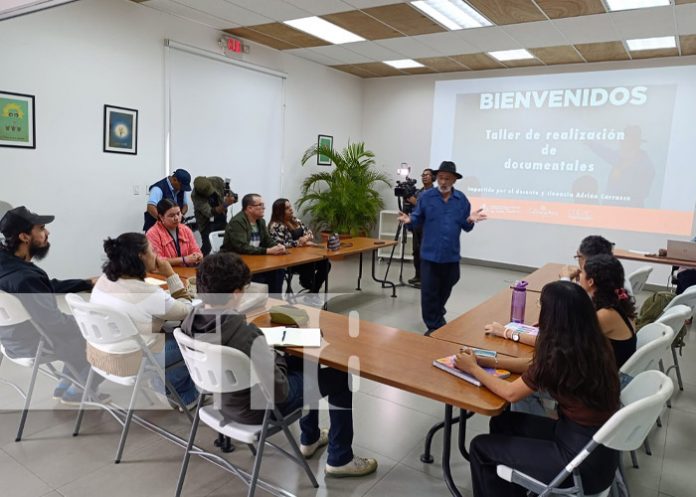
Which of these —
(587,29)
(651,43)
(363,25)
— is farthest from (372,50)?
(651,43)

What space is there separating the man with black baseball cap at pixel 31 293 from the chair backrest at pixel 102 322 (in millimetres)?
324

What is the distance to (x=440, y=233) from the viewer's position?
4242 millimetres

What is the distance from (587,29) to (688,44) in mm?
1523

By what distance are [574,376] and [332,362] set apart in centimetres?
93

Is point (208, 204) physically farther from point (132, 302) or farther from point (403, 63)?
point (403, 63)

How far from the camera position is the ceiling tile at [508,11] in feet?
15.7

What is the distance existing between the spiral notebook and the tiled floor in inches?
27.2

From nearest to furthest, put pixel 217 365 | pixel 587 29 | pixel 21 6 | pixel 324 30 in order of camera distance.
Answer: pixel 217 365
pixel 21 6
pixel 587 29
pixel 324 30

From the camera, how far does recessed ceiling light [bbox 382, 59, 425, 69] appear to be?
7602 mm

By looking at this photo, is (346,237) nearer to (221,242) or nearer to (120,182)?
(221,242)

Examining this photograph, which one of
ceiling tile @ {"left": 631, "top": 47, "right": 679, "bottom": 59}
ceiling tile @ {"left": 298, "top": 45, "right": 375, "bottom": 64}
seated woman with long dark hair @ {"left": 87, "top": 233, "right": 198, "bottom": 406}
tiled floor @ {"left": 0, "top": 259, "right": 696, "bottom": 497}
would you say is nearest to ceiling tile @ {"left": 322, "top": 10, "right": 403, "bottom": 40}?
ceiling tile @ {"left": 298, "top": 45, "right": 375, "bottom": 64}

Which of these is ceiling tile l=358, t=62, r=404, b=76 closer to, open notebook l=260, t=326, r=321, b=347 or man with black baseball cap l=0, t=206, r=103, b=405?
man with black baseball cap l=0, t=206, r=103, b=405

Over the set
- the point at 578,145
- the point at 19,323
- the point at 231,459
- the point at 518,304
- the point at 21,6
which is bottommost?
the point at 231,459

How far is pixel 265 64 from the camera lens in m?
7.02
